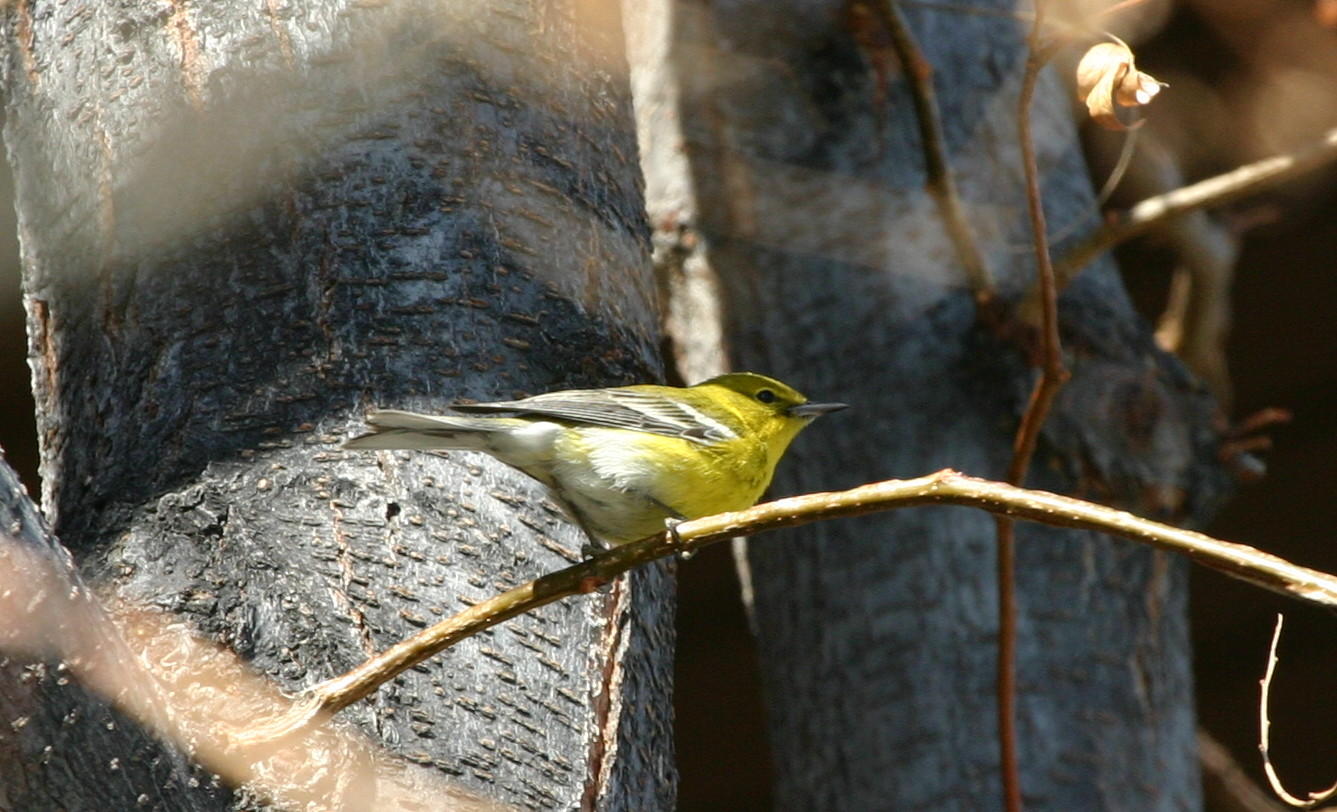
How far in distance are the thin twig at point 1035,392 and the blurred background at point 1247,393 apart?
972mm

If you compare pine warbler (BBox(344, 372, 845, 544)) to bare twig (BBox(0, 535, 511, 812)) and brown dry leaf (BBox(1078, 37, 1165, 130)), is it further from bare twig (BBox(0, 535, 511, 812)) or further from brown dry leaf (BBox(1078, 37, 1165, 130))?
brown dry leaf (BBox(1078, 37, 1165, 130))

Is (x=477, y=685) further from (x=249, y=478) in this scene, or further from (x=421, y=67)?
(x=421, y=67)

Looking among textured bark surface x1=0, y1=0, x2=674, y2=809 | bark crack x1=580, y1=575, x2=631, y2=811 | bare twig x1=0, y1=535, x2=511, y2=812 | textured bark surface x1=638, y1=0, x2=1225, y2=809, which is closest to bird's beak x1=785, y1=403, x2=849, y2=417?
textured bark surface x1=638, y1=0, x2=1225, y2=809

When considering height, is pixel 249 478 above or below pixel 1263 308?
above

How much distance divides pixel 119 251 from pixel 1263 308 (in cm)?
417

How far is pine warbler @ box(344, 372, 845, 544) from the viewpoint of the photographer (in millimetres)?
2133

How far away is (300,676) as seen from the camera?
1865 millimetres

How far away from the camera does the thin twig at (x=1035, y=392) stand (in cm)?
243

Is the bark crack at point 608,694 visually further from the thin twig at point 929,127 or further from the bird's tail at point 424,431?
the thin twig at point 929,127

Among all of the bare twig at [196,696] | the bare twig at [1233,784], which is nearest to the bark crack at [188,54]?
the bare twig at [196,696]

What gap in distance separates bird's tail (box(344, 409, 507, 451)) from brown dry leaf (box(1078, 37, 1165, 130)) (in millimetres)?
983

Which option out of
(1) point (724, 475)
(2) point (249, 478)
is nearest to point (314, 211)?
(2) point (249, 478)

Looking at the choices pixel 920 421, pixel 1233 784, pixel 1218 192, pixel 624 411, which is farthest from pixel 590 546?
pixel 1233 784

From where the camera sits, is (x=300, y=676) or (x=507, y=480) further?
(x=507, y=480)
